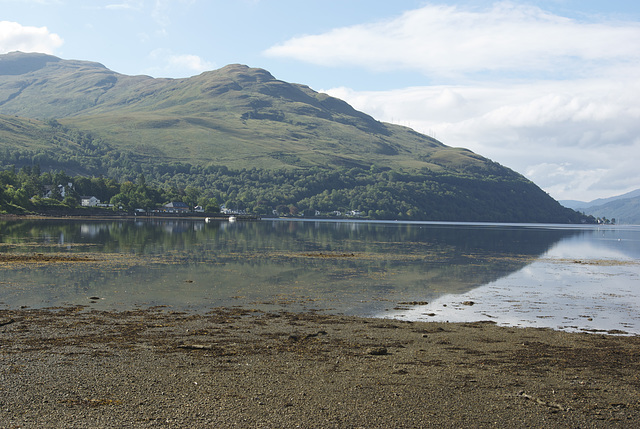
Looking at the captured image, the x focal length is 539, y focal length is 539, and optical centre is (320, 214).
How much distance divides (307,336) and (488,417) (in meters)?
10.6

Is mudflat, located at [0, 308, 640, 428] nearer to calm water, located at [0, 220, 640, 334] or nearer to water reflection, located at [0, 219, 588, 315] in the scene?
calm water, located at [0, 220, 640, 334]

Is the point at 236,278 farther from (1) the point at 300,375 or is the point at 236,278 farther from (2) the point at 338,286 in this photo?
(1) the point at 300,375

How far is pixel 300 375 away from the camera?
1766cm

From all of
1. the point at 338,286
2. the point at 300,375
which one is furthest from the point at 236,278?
the point at 300,375

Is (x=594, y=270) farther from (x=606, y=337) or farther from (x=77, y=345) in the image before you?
(x=77, y=345)

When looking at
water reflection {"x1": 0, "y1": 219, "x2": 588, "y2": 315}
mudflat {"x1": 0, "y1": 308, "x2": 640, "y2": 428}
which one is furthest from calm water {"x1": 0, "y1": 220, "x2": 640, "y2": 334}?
mudflat {"x1": 0, "y1": 308, "x2": 640, "y2": 428}

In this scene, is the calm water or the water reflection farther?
the water reflection

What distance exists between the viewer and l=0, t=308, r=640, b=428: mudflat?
14.2 m

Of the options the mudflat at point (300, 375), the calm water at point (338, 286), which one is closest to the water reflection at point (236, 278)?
the calm water at point (338, 286)

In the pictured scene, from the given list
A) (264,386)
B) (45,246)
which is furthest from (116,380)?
(45,246)

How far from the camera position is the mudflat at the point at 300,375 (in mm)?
14195

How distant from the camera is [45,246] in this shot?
6781cm

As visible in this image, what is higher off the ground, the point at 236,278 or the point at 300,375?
the point at 300,375

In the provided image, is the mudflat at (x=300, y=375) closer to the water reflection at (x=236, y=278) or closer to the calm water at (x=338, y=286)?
the calm water at (x=338, y=286)
